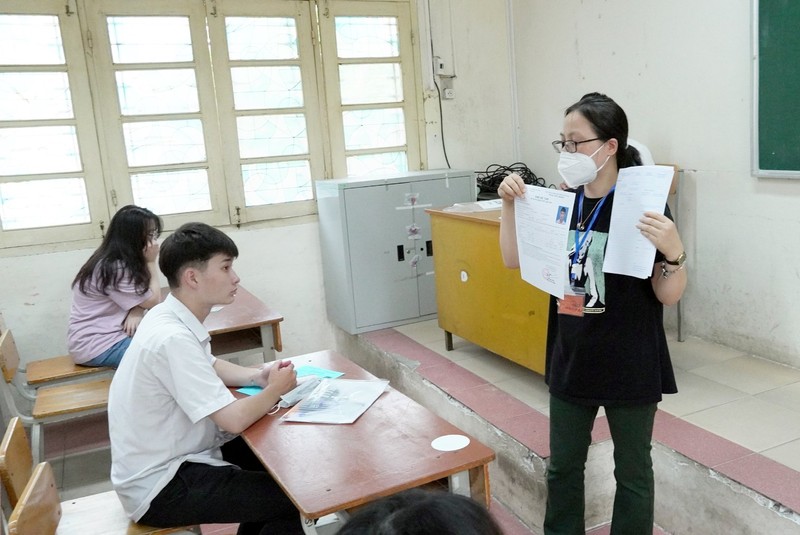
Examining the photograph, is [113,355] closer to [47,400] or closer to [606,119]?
[47,400]

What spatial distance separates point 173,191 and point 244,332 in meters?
1.23

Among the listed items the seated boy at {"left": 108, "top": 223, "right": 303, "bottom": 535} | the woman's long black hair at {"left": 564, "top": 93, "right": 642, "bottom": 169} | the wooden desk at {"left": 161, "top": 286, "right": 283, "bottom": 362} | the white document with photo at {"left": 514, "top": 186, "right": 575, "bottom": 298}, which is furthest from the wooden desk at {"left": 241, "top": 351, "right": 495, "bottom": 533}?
the wooden desk at {"left": 161, "top": 286, "right": 283, "bottom": 362}

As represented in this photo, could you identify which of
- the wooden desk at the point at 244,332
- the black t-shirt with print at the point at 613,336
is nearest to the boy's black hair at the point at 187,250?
the black t-shirt with print at the point at 613,336

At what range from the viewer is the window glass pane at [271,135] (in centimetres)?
444

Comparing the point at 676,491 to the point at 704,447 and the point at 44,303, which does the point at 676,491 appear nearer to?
the point at 704,447

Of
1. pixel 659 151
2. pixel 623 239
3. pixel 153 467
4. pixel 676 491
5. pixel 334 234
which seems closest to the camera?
pixel 623 239

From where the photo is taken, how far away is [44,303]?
4.05m

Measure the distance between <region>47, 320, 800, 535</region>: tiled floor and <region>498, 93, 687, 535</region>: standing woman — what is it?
2.07ft

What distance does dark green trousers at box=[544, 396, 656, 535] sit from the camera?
5.94 feet

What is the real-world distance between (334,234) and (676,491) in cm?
267

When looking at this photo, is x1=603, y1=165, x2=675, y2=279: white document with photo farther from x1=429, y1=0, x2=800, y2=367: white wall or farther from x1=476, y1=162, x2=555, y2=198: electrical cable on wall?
x1=476, y1=162, x2=555, y2=198: electrical cable on wall

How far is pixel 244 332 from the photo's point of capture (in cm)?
368

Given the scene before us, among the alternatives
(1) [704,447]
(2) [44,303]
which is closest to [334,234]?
(2) [44,303]

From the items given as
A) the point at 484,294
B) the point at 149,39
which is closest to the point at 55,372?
the point at 149,39
